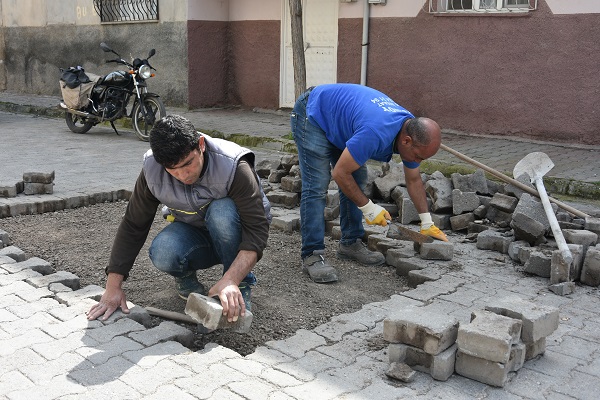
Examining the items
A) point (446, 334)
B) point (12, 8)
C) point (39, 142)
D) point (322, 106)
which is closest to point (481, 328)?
point (446, 334)

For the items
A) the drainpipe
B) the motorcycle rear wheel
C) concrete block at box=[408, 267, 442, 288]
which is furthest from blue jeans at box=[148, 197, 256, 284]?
the motorcycle rear wheel

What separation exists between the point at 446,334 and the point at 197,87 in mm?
10890

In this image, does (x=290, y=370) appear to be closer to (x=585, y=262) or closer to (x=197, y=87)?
(x=585, y=262)

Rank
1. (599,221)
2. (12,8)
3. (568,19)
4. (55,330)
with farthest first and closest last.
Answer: (12,8) → (568,19) → (599,221) → (55,330)

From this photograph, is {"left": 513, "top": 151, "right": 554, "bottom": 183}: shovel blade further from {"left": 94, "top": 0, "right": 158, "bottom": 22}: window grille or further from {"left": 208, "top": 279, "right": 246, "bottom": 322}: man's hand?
{"left": 94, "top": 0, "right": 158, "bottom": 22}: window grille

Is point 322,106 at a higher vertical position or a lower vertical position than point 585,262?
higher

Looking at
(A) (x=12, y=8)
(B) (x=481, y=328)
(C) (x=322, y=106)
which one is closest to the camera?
(B) (x=481, y=328)

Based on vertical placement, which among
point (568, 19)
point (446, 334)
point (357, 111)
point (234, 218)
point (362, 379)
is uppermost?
point (568, 19)

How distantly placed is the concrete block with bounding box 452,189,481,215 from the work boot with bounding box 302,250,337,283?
147 centimetres

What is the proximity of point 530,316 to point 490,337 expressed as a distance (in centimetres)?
36

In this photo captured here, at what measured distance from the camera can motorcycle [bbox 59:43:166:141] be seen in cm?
1052

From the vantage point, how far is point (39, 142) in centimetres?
1034

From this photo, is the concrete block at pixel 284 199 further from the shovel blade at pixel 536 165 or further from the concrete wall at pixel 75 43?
the concrete wall at pixel 75 43

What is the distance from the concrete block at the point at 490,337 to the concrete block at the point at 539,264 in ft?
4.80
